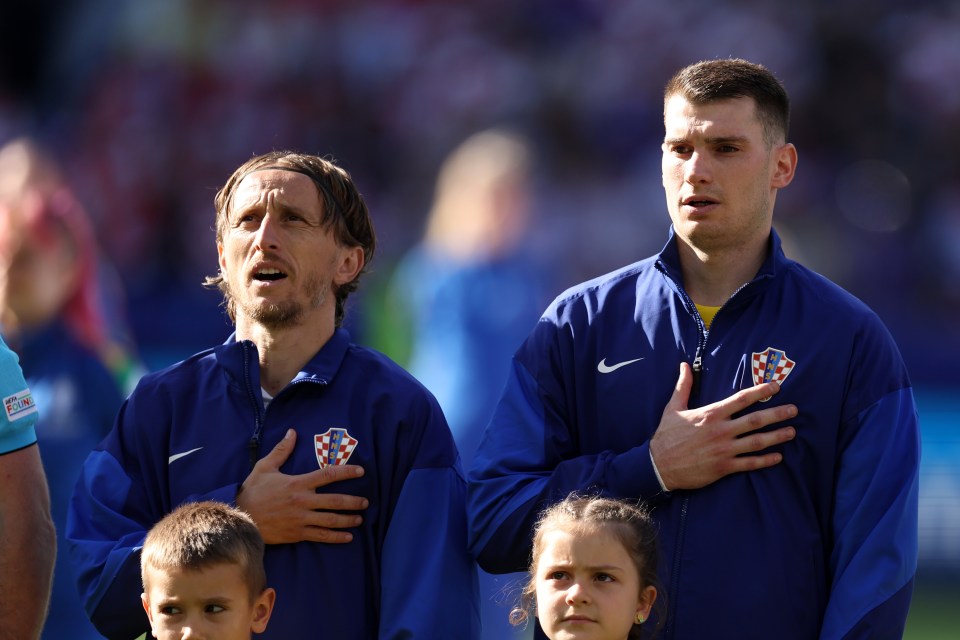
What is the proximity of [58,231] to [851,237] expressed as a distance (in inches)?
297

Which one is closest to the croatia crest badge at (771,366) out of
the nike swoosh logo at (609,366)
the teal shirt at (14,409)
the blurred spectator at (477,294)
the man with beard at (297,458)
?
the nike swoosh logo at (609,366)

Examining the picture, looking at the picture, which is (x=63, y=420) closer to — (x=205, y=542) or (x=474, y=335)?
(x=474, y=335)

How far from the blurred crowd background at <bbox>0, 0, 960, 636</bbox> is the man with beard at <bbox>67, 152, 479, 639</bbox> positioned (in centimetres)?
656

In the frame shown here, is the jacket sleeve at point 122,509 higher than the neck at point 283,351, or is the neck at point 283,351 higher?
the neck at point 283,351

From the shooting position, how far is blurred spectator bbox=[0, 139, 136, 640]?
5.55 m

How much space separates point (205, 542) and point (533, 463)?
869mm

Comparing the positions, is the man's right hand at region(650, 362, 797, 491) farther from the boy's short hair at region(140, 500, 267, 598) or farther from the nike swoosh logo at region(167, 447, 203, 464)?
the nike swoosh logo at region(167, 447, 203, 464)

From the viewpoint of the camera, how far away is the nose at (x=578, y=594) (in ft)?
10.8

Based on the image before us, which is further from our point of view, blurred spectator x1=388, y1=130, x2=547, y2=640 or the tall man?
blurred spectator x1=388, y1=130, x2=547, y2=640

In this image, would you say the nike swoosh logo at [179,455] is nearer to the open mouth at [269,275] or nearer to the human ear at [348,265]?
the open mouth at [269,275]

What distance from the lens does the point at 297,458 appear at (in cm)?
354

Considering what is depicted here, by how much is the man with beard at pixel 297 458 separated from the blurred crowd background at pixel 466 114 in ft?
21.5

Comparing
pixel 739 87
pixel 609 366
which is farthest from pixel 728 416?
pixel 739 87

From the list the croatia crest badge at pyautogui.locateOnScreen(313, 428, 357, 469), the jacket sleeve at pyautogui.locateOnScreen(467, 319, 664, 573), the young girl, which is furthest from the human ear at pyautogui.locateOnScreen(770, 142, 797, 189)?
the croatia crest badge at pyautogui.locateOnScreen(313, 428, 357, 469)
